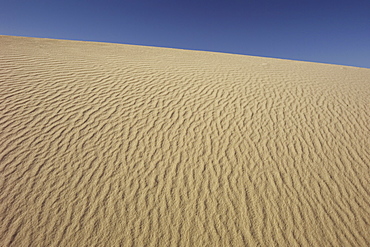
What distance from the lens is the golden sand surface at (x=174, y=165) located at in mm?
3670

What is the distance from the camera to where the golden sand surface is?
367cm

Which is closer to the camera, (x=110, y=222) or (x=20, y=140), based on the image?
(x=110, y=222)

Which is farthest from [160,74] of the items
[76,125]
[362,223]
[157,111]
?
[362,223]

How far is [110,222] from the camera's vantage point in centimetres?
367

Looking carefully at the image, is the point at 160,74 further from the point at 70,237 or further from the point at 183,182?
the point at 70,237

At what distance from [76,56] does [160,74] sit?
4.92m

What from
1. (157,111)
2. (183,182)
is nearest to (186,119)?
(157,111)

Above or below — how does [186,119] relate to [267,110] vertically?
below

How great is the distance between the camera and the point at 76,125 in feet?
18.3

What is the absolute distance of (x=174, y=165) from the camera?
15.6ft

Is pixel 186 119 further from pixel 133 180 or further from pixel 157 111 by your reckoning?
pixel 133 180

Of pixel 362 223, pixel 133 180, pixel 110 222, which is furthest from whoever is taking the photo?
pixel 133 180

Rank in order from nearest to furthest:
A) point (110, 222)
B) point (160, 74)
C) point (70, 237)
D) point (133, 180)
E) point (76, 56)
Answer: point (70, 237) < point (110, 222) < point (133, 180) < point (160, 74) < point (76, 56)

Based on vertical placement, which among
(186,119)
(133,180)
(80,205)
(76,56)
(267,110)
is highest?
(267,110)
